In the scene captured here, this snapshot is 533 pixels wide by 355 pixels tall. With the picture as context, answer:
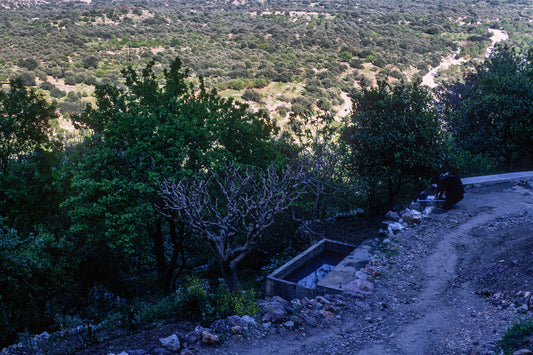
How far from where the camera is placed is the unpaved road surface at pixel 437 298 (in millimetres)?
7848

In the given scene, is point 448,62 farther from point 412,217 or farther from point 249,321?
point 249,321

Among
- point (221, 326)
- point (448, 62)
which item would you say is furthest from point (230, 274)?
point (448, 62)

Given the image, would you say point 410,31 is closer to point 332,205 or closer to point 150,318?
point 332,205

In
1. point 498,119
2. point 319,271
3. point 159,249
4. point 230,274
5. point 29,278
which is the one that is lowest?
point 159,249

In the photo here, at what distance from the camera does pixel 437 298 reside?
31.3 feet

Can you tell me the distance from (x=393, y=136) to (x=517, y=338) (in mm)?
10102

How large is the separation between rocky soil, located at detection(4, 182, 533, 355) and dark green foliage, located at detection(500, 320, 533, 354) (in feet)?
0.64

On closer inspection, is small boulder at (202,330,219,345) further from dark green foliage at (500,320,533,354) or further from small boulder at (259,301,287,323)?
dark green foliage at (500,320,533,354)

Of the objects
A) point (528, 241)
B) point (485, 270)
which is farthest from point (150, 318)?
point (528, 241)

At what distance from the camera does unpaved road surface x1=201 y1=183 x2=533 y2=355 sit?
785cm

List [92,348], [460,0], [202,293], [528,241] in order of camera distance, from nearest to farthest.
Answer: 1. [92,348]
2. [202,293]
3. [528,241]
4. [460,0]

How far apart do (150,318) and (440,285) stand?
6407 mm

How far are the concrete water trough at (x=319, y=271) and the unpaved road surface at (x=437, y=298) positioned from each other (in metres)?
0.87

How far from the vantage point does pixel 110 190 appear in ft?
40.1
